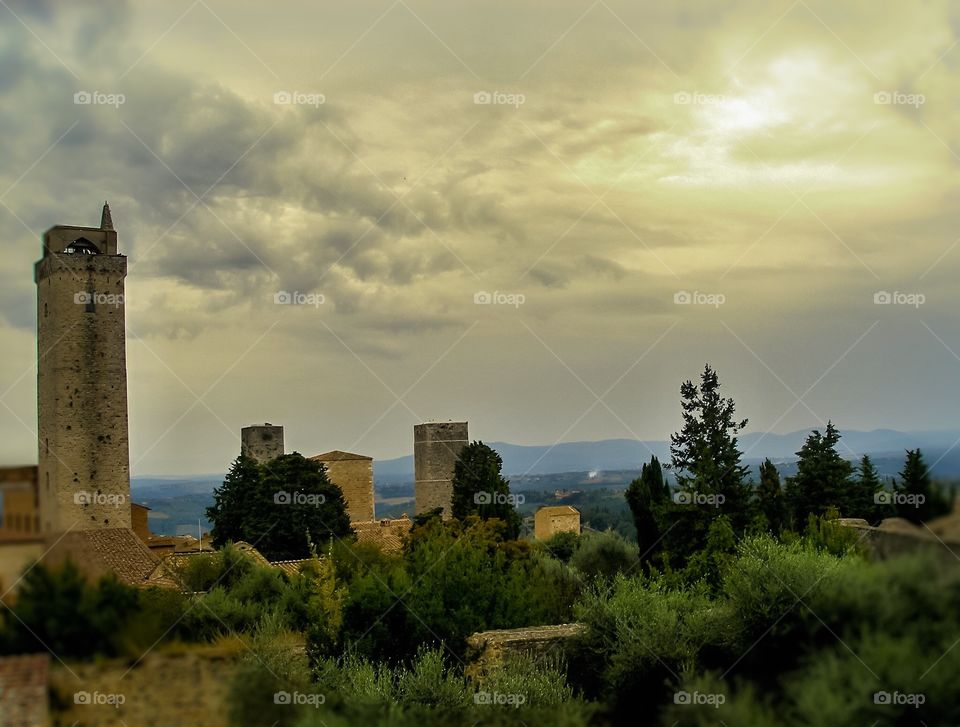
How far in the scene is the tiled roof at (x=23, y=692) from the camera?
618 cm

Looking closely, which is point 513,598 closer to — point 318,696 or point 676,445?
point 676,445

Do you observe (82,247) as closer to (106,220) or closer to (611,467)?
(106,220)

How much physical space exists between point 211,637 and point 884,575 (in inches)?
197
